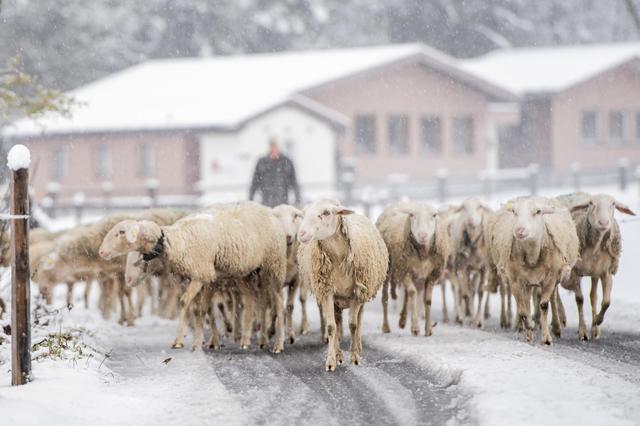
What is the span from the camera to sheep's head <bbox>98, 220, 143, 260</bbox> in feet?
41.0

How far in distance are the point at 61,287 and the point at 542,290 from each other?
42.6 feet

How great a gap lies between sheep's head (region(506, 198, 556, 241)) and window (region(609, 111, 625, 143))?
37.4m

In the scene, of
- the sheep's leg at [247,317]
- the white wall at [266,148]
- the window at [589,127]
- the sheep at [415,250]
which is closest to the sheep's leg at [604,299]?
the sheep at [415,250]

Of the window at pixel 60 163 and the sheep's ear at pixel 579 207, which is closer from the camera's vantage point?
the sheep's ear at pixel 579 207

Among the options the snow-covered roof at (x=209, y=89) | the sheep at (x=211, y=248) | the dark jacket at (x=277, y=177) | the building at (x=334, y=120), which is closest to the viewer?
the sheep at (x=211, y=248)

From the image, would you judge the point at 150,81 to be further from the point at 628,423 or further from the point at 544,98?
the point at 628,423

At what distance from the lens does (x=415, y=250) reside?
13.7 metres

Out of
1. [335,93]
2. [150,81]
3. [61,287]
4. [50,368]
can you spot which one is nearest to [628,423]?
[50,368]

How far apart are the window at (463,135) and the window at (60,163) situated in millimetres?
15293

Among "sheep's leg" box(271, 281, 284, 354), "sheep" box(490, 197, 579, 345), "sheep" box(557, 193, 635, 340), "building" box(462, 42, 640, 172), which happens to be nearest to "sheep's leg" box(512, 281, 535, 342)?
"sheep" box(490, 197, 579, 345)

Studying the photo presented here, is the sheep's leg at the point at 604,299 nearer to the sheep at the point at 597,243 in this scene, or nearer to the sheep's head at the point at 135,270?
the sheep at the point at 597,243

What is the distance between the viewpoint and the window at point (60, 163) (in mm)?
42125

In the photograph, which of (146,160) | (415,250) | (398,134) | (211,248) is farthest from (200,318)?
(398,134)

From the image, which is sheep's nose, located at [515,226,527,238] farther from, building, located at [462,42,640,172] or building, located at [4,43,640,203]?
building, located at [462,42,640,172]
